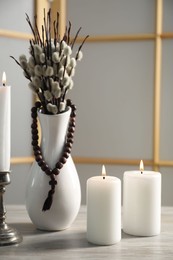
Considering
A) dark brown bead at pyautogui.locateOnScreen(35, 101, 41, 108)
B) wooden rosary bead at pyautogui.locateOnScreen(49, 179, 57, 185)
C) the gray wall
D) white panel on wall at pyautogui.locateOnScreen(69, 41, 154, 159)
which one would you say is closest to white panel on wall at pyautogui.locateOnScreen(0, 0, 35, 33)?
the gray wall

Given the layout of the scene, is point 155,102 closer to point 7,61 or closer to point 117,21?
point 117,21

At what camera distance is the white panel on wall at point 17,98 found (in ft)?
6.96

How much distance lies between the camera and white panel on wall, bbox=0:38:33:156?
212 cm

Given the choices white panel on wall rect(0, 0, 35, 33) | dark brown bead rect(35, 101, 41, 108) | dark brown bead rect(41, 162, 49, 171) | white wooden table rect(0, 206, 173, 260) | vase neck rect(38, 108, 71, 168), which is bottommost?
white wooden table rect(0, 206, 173, 260)

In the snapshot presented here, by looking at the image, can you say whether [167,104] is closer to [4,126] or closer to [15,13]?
[15,13]

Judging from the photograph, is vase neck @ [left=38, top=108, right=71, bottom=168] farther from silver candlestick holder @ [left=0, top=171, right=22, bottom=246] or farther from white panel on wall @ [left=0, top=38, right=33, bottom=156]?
white panel on wall @ [left=0, top=38, right=33, bottom=156]

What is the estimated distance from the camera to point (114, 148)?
2223 mm

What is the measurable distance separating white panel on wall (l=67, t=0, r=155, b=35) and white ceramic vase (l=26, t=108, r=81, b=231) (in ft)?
4.40

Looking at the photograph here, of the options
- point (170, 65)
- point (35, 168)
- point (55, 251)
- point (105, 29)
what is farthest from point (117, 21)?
point (55, 251)

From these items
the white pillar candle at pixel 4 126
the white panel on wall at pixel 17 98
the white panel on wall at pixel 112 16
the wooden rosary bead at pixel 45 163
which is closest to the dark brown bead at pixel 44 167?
the wooden rosary bead at pixel 45 163

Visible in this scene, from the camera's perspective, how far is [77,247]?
813mm

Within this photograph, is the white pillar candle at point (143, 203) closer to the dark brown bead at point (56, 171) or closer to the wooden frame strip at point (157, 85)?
the dark brown bead at point (56, 171)

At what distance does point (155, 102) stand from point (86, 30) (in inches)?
18.6

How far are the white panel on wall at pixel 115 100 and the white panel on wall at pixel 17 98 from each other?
0.78ft
